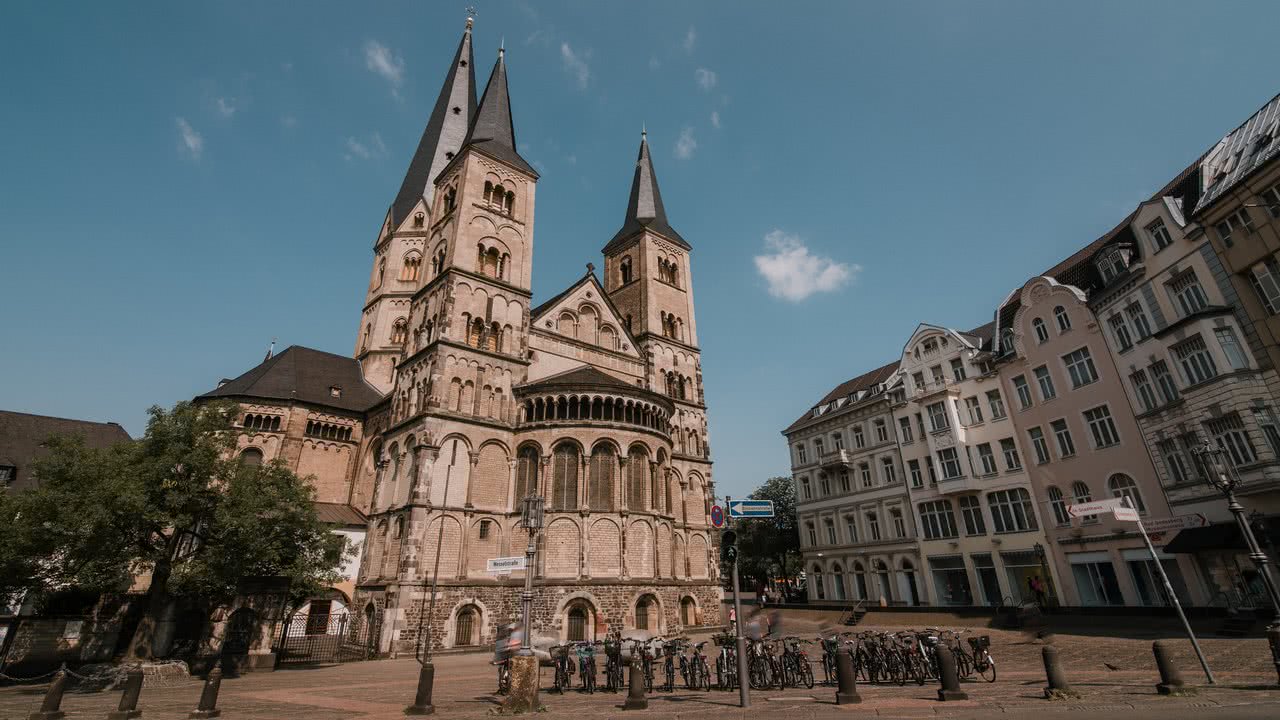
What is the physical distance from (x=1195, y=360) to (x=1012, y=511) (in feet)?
36.4

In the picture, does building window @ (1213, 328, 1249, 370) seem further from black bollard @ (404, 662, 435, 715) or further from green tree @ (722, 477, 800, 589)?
green tree @ (722, 477, 800, 589)

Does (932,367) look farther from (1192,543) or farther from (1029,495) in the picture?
(1192,543)

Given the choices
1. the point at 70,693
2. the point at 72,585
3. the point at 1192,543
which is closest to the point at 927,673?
the point at 1192,543

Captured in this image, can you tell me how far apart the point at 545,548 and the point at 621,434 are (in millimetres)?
6651

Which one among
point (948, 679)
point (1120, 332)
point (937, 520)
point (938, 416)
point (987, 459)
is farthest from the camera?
point (938, 416)

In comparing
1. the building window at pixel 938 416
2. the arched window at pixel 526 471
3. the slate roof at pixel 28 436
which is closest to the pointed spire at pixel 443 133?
the slate roof at pixel 28 436

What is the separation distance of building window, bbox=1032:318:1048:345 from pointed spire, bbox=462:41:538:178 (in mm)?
29770

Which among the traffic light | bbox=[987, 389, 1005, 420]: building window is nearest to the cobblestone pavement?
the traffic light

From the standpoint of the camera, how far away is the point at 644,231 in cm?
4281

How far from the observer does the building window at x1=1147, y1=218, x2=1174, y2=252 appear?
2178cm

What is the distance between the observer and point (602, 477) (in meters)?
28.9

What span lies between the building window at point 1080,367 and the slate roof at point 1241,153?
7.27m

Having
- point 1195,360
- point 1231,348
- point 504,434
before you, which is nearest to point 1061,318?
point 1195,360

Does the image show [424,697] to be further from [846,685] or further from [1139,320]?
[1139,320]
